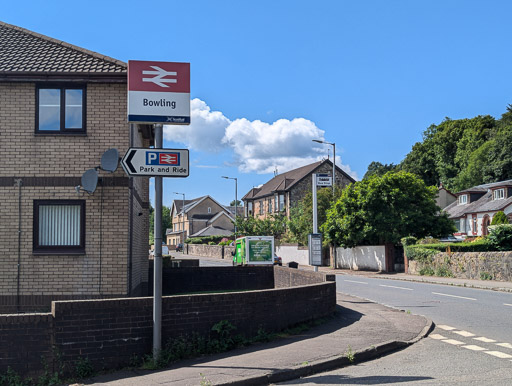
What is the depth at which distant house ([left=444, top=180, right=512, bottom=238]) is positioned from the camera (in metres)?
57.7

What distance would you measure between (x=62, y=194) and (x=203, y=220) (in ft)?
293

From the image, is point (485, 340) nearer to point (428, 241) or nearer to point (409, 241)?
point (409, 241)

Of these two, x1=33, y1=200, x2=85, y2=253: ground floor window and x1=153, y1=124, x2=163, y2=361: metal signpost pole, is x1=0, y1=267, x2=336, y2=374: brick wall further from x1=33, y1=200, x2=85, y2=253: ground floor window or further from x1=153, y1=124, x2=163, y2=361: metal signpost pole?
x1=33, y1=200, x2=85, y2=253: ground floor window

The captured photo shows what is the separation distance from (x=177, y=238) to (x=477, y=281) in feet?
299

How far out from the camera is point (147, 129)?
16922mm

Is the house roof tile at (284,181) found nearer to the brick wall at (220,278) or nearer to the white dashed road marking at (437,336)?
the brick wall at (220,278)

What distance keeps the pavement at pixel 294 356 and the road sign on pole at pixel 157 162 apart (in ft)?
9.46

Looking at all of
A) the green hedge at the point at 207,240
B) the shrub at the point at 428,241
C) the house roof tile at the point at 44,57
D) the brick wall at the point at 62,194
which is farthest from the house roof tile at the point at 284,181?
the brick wall at the point at 62,194

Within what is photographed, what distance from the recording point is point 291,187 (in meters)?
68.4

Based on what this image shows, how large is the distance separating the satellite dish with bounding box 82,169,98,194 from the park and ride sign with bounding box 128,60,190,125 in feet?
15.6

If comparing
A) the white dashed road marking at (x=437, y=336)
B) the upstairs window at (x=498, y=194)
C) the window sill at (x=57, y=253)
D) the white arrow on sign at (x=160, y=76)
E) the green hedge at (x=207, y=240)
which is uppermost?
the upstairs window at (x=498, y=194)

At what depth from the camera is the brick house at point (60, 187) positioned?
13.0 metres

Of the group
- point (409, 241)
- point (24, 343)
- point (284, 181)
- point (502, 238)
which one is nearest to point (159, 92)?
point (24, 343)

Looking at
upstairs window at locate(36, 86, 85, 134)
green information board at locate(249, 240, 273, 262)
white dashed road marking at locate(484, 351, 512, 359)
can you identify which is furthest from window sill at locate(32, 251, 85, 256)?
green information board at locate(249, 240, 273, 262)
